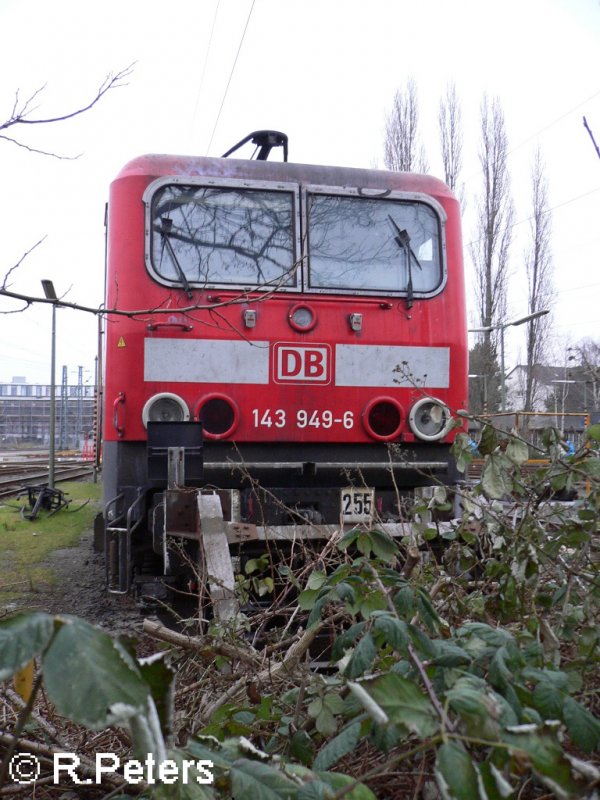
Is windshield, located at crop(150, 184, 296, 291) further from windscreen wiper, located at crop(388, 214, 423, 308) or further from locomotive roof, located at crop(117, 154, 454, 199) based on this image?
windscreen wiper, located at crop(388, 214, 423, 308)

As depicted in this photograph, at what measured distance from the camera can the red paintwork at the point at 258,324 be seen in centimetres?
483

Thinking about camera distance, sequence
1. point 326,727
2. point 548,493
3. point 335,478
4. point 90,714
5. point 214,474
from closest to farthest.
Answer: point 90,714 → point 326,727 → point 548,493 → point 214,474 → point 335,478

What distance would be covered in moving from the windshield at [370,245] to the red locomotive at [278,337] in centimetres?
1

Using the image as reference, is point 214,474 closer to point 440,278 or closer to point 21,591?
point 440,278

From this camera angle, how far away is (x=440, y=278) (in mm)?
5426

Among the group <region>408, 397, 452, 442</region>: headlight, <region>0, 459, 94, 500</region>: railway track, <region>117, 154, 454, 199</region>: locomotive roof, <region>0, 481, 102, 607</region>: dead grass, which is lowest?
<region>0, 459, 94, 500</region>: railway track

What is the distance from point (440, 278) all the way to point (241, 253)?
1478 mm

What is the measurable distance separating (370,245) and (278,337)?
99cm

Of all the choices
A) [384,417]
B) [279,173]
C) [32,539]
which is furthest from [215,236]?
[32,539]

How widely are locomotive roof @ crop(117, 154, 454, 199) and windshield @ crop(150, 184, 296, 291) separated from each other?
12 cm

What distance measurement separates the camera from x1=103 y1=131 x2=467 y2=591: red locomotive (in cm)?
483

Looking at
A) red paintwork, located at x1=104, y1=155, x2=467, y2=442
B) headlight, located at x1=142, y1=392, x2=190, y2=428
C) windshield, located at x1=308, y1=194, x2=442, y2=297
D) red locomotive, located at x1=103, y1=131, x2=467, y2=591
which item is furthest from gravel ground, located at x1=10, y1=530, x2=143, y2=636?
windshield, located at x1=308, y1=194, x2=442, y2=297

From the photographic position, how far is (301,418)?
5039 mm

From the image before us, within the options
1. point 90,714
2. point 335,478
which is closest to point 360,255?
point 335,478
